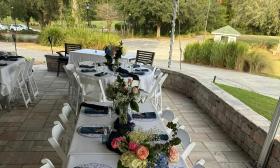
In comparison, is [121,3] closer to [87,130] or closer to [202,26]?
[202,26]

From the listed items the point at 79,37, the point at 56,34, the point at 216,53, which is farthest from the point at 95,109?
the point at 56,34

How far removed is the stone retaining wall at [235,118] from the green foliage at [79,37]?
23.5 feet

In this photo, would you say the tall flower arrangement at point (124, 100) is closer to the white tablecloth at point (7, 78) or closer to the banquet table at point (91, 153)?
the banquet table at point (91, 153)

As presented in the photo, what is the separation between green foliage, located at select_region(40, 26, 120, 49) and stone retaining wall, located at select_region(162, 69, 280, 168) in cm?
717

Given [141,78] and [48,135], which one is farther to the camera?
[141,78]

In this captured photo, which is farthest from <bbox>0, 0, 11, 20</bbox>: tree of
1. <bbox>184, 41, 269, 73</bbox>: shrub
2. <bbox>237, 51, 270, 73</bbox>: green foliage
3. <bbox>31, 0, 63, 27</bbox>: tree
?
<bbox>237, 51, 270, 73</bbox>: green foliage

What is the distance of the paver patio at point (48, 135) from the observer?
3.52 meters

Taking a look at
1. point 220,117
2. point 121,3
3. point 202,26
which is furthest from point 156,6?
point 220,117

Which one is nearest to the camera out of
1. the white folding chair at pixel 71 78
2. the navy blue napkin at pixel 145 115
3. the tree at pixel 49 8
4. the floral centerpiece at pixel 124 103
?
the floral centerpiece at pixel 124 103

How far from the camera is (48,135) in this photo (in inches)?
162

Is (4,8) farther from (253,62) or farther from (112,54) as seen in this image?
(112,54)

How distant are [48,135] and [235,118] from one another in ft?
8.40

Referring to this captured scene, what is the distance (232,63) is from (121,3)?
17366mm

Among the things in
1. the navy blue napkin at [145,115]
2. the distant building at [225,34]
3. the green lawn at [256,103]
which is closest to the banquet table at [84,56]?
the green lawn at [256,103]
